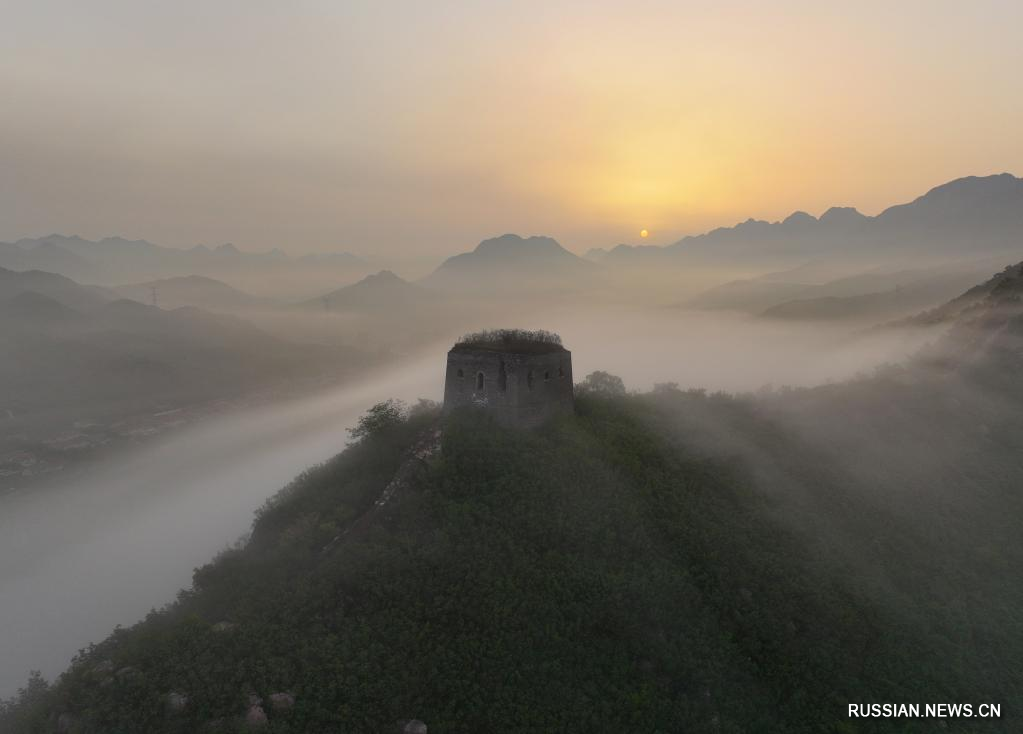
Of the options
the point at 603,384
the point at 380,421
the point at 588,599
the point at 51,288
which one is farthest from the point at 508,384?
the point at 51,288

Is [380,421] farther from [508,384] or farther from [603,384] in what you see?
[603,384]

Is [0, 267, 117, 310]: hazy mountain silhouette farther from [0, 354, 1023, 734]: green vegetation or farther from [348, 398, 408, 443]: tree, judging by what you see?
[0, 354, 1023, 734]: green vegetation

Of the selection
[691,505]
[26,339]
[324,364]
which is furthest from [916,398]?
[26,339]

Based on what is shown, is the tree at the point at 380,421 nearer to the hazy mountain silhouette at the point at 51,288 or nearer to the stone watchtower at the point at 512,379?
the stone watchtower at the point at 512,379

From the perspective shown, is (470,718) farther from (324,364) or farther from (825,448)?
(324,364)

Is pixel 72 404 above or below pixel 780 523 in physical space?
above

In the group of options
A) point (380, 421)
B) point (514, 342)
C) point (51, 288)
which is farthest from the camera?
point (51, 288)

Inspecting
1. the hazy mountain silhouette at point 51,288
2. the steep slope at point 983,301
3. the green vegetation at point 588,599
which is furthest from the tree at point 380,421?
the hazy mountain silhouette at point 51,288
